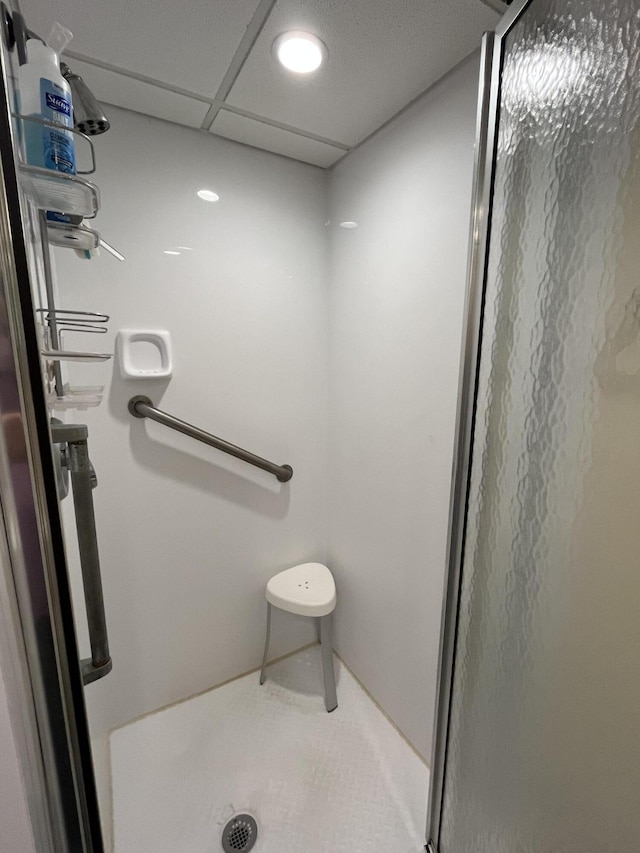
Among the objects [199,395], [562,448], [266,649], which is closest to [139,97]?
[199,395]

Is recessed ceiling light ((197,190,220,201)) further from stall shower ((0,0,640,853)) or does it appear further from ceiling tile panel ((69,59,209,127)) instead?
ceiling tile panel ((69,59,209,127))

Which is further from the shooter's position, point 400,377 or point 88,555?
point 400,377

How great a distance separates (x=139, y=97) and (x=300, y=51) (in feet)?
1.63

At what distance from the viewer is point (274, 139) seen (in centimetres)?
127

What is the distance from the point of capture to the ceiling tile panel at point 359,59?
795 mm

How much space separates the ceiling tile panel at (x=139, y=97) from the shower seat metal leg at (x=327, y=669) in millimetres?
1788

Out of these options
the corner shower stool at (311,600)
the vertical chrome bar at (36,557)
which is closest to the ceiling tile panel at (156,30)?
the vertical chrome bar at (36,557)

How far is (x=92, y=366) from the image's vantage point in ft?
3.89

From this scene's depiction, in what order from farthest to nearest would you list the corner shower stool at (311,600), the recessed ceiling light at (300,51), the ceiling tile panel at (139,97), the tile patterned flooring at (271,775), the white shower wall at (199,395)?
1. the corner shower stool at (311,600)
2. the white shower wall at (199,395)
3. the tile patterned flooring at (271,775)
4. the ceiling tile panel at (139,97)
5. the recessed ceiling light at (300,51)

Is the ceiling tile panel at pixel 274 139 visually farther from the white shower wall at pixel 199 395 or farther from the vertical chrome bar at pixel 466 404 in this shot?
the vertical chrome bar at pixel 466 404

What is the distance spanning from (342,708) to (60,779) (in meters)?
1.31

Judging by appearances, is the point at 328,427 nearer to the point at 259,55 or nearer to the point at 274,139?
the point at 274,139

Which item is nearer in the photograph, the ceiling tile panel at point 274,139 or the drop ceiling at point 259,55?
the drop ceiling at point 259,55

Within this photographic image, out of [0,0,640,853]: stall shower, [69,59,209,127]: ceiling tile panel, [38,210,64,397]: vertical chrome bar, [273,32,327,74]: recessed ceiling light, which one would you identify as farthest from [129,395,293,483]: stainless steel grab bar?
[273,32,327,74]: recessed ceiling light
